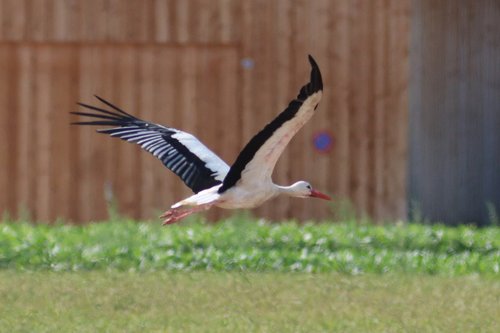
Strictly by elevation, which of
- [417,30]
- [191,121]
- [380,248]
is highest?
[417,30]

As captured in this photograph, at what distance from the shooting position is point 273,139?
8727 mm

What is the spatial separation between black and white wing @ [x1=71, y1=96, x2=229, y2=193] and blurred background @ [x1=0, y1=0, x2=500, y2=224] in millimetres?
5098

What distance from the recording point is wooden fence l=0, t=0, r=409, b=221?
51.6 ft

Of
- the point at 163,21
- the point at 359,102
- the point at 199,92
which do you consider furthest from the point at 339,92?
the point at 163,21

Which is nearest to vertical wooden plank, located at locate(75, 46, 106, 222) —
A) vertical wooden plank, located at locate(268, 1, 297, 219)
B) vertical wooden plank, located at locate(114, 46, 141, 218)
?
vertical wooden plank, located at locate(114, 46, 141, 218)

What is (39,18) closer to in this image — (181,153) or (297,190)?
(181,153)

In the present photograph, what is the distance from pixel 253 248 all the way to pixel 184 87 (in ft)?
9.86

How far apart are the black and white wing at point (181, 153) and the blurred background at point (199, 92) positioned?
16.7 feet

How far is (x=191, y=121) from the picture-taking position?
15.7m

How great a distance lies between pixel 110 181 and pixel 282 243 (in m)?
2.88

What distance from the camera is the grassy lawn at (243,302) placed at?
32.1 ft

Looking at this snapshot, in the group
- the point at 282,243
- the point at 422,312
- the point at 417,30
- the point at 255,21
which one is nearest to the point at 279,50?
the point at 255,21

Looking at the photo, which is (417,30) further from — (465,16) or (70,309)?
(70,309)

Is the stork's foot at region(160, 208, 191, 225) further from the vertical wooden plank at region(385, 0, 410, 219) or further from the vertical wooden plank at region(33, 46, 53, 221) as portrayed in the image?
the vertical wooden plank at region(385, 0, 410, 219)
